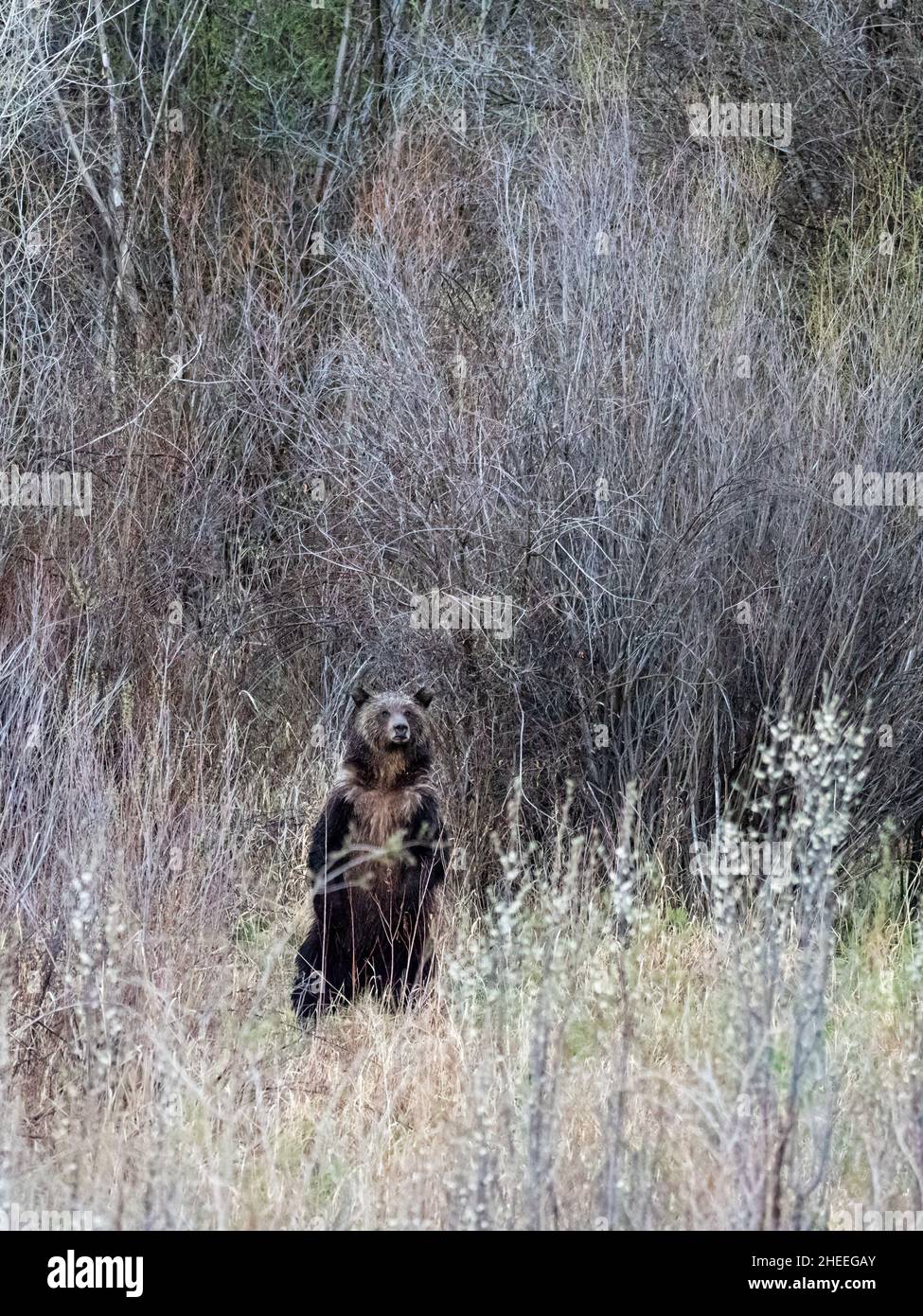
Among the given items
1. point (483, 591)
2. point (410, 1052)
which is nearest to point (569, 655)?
point (483, 591)

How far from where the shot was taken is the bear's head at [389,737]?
6.63 m

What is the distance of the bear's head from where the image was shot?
6629 mm

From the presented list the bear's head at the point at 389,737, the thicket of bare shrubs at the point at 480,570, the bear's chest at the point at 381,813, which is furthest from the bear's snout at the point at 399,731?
the thicket of bare shrubs at the point at 480,570

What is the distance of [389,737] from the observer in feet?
21.6

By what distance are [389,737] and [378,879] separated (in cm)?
58

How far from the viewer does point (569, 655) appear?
817 centimetres

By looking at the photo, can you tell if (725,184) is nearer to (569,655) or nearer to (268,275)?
(569,655)

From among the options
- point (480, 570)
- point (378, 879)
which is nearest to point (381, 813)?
point (378, 879)

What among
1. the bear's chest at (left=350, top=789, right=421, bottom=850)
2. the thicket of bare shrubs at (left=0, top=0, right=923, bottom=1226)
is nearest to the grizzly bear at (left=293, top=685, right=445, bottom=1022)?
the bear's chest at (left=350, top=789, right=421, bottom=850)

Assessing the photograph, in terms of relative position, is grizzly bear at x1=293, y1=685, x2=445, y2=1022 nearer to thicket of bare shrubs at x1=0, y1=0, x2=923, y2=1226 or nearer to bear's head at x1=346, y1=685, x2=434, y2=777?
bear's head at x1=346, y1=685, x2=434, y2=777

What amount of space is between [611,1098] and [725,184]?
5.75 m

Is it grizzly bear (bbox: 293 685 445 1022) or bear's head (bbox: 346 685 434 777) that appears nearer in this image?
grizzly bear (bbox: 293 685 445 1022)

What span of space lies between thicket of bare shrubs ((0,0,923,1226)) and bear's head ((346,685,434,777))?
596mm

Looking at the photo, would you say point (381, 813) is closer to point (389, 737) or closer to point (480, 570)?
point (389, 737)
